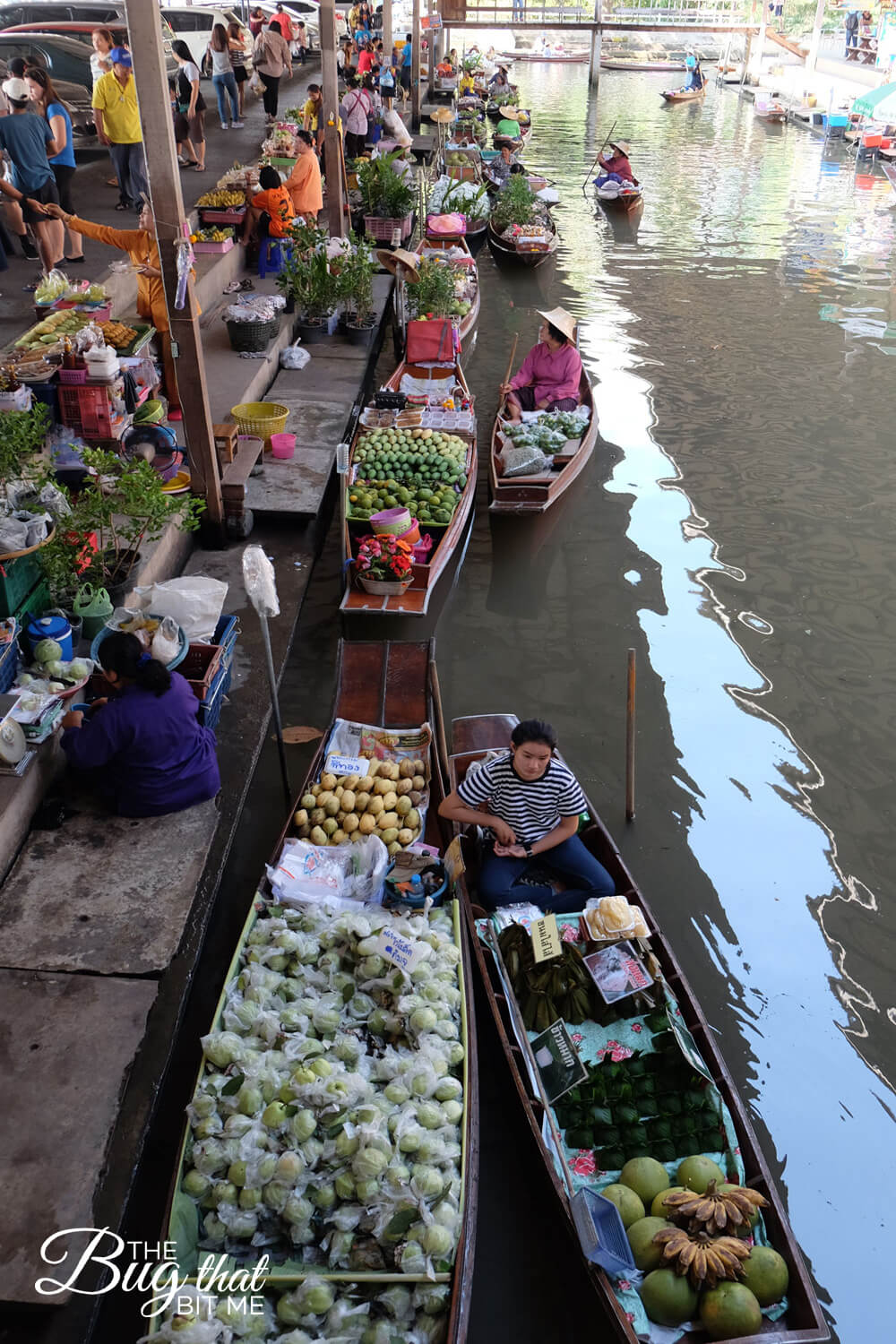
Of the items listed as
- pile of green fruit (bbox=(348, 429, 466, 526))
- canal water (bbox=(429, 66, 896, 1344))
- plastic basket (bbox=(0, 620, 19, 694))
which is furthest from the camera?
pile of green fruit (bbox=(348, 429, 466, 526))

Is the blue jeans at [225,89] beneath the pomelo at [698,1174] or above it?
above

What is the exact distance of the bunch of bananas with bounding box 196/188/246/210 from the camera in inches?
457

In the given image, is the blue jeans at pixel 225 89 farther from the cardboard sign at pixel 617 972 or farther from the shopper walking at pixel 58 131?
the cardboard sign at pixel 617 972

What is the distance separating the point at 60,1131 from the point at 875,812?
478cm

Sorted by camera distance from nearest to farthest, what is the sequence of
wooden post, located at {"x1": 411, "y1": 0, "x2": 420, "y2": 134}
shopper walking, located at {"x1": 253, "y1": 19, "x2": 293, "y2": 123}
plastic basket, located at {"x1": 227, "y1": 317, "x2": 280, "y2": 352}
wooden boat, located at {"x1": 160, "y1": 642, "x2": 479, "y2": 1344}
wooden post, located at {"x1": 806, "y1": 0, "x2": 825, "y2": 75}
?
wooden boat, located at {"x1": 160, "y1": 642, "x2": 479, "y2": 1344}, plastic basket, located at {"x1": 227, "y1": 317, "x2": 280, "y2": 352}, shopper walking, located at {"x1": 253, "y1": 19, "x2": 293, "y2": 123}, wooden post, located at {"x1": 411, "y1": 0, "x2": 420, "y2": 134}, wooden post, located at {"x1": 806, "y1": 0, "x2": 825, "y2": 75}

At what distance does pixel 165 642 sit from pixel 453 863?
1913 millimetres

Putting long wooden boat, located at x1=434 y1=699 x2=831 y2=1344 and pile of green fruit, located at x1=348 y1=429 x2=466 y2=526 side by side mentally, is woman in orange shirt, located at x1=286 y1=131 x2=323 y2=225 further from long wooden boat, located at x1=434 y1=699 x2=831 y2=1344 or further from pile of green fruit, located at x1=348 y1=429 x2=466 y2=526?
long wooden boat, located at x1=434 y1=699 x2=831 y2=1344

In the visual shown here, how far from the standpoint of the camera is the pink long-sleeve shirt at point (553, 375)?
9.53 meters

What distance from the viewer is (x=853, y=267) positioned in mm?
18031

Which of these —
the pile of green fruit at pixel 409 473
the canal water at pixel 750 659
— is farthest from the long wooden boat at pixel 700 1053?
the pile of green fruit at pixel 409 473

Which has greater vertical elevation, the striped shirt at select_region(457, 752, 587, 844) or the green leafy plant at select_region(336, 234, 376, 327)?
the green leafy plant at select_region(336, 234, 376, 327)

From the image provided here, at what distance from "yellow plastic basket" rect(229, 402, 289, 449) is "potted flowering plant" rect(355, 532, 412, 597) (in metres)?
2.42

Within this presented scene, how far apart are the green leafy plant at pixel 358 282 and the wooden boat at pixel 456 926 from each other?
702 cm

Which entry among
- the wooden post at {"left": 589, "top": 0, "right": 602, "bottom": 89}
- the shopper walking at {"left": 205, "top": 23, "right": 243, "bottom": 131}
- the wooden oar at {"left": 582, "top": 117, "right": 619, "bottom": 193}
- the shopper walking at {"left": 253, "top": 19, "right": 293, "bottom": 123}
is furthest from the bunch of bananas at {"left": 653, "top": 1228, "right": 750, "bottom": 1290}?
the wooden post at {"left": 589, "top": 0, "right": 602, "bottom": 89}
